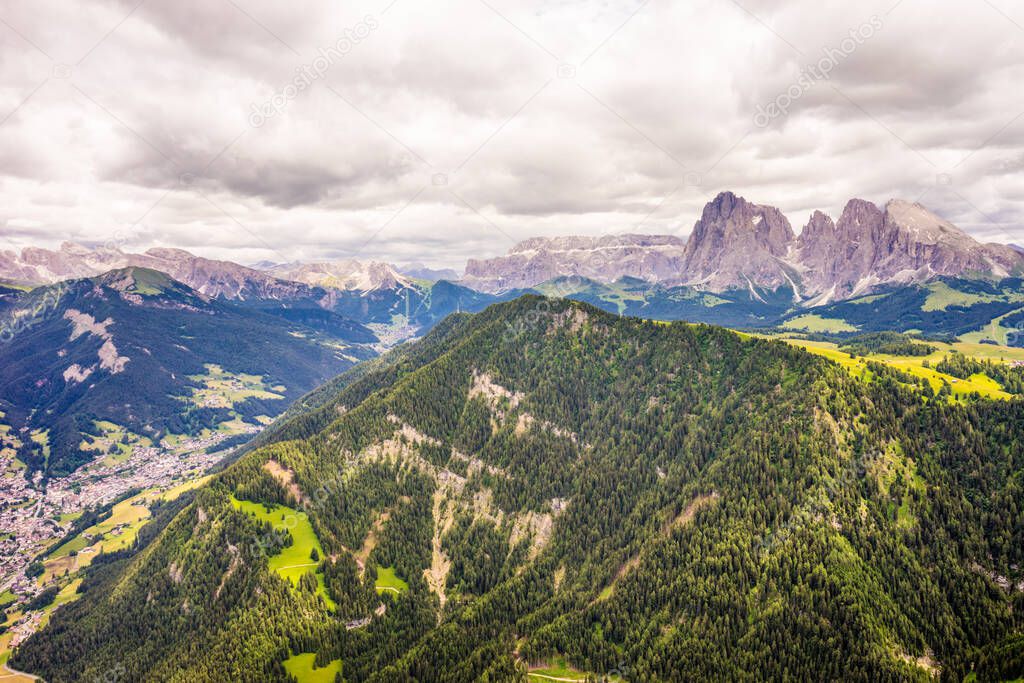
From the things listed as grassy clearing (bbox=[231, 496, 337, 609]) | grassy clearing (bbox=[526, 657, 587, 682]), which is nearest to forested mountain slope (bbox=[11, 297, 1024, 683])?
grassy clearing (bbox=[231, 496, 337, 609])

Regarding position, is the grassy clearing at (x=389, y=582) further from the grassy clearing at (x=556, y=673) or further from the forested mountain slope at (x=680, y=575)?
the grassy clearing at (x=556, y=673)

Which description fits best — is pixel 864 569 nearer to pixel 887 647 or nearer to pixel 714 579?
pixel 887 647

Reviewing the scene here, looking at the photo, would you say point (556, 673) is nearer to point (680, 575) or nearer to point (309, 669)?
point (680, 575)

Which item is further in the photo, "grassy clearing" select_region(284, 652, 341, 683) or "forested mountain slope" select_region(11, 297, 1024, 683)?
"grassy clearing" select_region(284, 652, 341, 683)

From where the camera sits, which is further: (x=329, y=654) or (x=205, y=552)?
(x=205, y=552)

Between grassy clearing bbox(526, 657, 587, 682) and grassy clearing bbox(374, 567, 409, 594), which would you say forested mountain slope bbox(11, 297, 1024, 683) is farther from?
grassy clearing bbox(526, 657, 587, 682)

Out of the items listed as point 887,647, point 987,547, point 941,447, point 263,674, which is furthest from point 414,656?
point 941,447

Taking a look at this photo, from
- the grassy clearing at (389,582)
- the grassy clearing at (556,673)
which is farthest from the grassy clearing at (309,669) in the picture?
the grassy clearing at (556,673)
